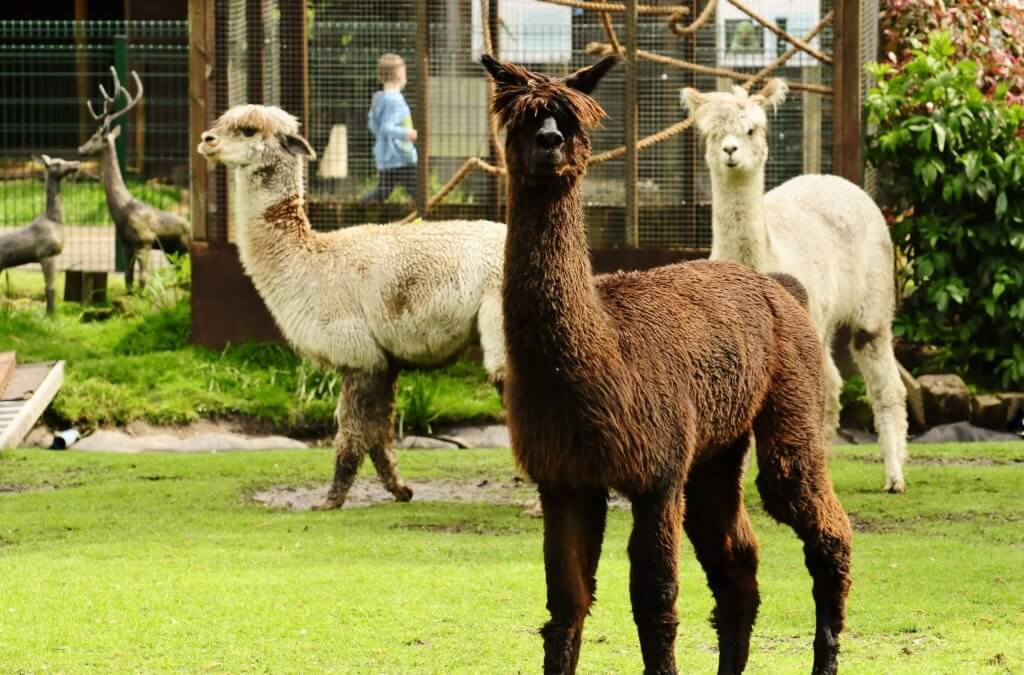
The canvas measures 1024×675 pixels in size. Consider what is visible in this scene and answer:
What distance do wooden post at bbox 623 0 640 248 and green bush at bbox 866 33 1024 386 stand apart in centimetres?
172

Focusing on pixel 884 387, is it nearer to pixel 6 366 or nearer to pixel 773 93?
pixel 773 93

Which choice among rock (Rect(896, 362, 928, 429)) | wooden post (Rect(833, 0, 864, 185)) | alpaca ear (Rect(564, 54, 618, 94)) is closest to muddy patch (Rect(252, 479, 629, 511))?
rock (Rect(896, 362, 928, 429))

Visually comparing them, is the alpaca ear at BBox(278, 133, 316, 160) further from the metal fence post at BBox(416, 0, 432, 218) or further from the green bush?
the green bush

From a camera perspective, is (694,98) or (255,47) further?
(255,47)

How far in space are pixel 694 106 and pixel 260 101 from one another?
175 inches

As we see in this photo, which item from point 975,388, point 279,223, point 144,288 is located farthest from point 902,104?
point 144,288

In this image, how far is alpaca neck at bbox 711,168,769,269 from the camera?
31.4 feet

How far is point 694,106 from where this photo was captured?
9.96m

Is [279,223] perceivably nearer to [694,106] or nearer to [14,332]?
[694,106]

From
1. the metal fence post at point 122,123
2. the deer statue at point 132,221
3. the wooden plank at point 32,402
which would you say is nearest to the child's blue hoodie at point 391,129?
the deer statue at point 132,221

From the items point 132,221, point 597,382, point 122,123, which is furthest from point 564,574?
point 122,123

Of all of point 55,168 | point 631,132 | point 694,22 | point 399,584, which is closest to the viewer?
point 399,584

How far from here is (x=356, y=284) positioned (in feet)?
32.4

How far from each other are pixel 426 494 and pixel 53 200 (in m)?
6.09
